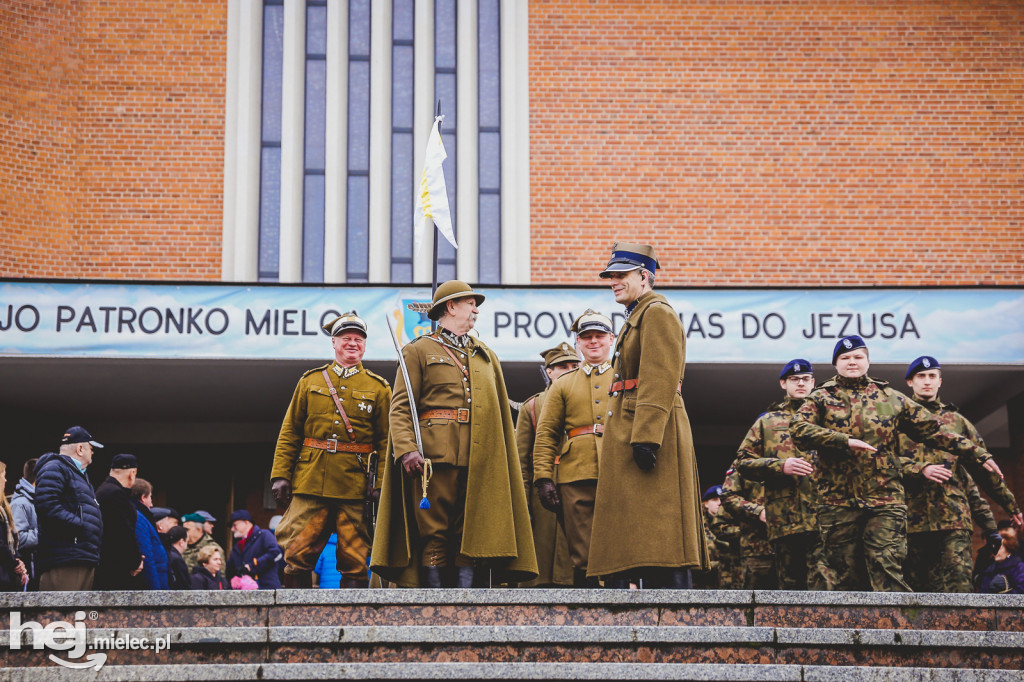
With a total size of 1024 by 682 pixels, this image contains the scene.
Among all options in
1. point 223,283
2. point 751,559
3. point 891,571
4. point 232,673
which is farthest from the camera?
point 223,283

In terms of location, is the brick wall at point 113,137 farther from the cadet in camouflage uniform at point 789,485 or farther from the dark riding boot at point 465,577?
the dark riding boot at point 465,577

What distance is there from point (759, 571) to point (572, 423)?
2.80 metres

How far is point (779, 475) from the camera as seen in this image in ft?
25.4

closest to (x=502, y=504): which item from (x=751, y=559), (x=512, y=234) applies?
(x=751, y=559)

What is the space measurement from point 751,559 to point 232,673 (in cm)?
542

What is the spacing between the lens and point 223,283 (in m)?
12.6

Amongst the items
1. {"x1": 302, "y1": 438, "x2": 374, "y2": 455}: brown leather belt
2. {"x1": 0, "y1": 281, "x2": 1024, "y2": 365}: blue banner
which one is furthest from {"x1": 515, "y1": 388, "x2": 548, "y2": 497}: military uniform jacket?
{"x1": 0, "y1": 281, "x2": 1024, "y2": 365}: blue banner

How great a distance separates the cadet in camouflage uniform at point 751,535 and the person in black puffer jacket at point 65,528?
4672 mm

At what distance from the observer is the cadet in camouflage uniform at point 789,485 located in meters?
7.40

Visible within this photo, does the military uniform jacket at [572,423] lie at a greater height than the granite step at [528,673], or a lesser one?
greater

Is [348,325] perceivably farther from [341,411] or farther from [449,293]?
[449,293]

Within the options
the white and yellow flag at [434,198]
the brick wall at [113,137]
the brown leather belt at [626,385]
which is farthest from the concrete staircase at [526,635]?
the brick wall at [113,137]

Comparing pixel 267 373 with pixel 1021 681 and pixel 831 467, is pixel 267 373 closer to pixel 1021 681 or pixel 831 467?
pixel 831 467

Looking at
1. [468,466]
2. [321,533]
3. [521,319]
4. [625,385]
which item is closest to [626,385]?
[625,385]
